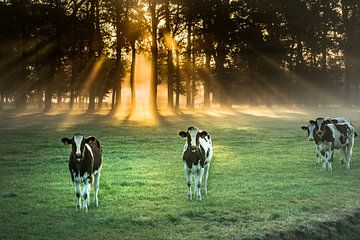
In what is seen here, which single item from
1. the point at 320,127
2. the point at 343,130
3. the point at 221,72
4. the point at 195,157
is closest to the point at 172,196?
the point at 195,157

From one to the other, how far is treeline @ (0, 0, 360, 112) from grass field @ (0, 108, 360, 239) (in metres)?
45.1

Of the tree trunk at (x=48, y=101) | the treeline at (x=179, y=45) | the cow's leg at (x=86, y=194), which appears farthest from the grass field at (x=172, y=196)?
the tree trunk at (x=48, y=101)

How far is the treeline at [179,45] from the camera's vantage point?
7431 cm

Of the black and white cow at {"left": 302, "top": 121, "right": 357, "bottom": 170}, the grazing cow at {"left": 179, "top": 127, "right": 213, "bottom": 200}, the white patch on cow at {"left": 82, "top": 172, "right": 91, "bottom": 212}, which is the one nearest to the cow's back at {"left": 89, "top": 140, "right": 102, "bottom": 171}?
the white patch on cow at {"left": 82, "top": 172, "right": 91, "bottom": 212}

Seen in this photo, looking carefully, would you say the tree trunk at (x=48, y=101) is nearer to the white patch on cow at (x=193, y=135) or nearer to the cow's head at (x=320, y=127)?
the cow's head at (x=320, y=127)

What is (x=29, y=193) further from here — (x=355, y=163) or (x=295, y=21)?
(x=295, y=21)

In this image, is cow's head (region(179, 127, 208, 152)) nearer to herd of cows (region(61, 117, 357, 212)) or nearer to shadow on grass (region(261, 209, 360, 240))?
herd of cows (region(61, 117, 357, 212))

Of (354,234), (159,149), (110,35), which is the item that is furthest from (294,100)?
(354,234)

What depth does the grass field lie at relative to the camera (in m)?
13.8

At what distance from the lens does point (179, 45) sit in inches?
3155

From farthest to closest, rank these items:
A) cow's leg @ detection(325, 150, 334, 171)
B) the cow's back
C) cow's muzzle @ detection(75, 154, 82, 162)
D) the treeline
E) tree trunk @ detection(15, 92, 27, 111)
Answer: tree trunk @ detection(15, 92, 27, 111)
the treeline
cow's leg @ detection(325, 150, 334, 171)
the cow's back
cow's muzzle @ detection(75, 154, 82, 162)

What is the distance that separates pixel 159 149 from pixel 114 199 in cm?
1422

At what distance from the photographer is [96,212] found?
15.4 metres

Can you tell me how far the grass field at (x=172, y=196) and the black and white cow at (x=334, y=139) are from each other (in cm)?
75
